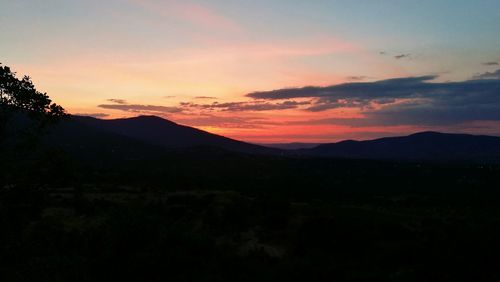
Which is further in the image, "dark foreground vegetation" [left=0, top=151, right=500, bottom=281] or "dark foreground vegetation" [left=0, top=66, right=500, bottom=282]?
"dark foreground vegetation" [left=0, top=151, right=500, bottom=281]

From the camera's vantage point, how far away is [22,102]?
18141 mm

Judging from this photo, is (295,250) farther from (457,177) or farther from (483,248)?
(457,177)

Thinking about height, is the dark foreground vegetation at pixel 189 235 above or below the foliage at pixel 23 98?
below

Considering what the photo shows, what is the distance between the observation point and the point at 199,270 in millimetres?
20875

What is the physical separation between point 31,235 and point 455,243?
26.6 meters

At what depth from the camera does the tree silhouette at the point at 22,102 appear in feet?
58.3

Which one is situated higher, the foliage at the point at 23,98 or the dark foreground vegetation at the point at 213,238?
the foliage at the point at 23,98

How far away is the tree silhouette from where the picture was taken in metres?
17.8

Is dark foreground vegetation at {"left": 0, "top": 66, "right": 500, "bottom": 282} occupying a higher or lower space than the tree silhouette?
lower

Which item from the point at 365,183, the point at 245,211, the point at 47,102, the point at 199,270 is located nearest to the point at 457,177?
the point at 365,183

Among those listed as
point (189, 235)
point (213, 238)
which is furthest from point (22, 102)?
point (213, 238)

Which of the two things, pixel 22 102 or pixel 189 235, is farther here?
pixel 189 235

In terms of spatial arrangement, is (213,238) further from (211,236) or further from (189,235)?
(189,235)

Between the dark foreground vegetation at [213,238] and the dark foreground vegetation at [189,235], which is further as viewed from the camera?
the dark foreground vegetation at [213,238]
